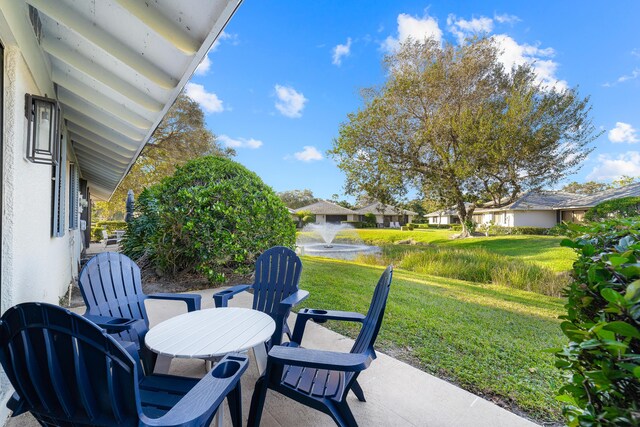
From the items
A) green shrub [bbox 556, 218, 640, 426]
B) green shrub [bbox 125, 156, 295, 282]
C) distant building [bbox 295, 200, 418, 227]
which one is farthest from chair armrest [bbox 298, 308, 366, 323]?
distant building [bbox 295, 200, 418, 227]

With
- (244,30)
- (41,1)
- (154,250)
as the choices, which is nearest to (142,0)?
(41,1)

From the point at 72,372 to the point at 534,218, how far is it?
99.6ft

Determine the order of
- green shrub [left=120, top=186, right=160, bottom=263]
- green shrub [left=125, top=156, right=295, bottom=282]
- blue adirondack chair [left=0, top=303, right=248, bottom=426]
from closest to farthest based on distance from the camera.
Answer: blue adirondack chair [left=0, top=303, right=248, bottom=426], green shrub [left=125, top=156, right=295, bottom=282], green shrub [left=120, top=186, right=160, bottom=263]

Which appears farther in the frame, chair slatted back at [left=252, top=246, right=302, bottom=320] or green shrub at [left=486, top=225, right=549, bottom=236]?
green shrub at [left=486, top=225, right=549, bottom=236]

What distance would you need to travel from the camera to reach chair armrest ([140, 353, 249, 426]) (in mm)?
1080

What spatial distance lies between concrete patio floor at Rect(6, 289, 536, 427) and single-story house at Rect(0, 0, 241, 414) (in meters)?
1.25

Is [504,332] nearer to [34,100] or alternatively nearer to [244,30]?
[34,100]

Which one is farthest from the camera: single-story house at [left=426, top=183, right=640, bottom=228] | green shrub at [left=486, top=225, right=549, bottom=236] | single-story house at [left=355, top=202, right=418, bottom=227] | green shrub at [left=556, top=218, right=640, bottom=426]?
single-story house at [left=355, top=202, right=418, bottom=227]

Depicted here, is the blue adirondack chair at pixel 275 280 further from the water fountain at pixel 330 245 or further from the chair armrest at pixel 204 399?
the water fountain at pixel 330 245

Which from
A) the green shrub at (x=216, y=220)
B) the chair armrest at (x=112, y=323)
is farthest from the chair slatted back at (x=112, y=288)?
the green shrub at (x=216, y=220)

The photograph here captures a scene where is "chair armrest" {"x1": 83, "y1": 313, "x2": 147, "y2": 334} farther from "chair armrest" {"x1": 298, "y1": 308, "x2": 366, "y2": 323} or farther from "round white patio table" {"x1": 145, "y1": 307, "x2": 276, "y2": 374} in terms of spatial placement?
"chair armrest" {"x1": 298, "y1": 308, "x2": 366, "y2": 323}

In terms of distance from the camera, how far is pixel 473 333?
3770 mm

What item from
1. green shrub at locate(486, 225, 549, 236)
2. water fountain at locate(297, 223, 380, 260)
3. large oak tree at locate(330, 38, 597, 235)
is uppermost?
large oak tree at locate(330, 38, 597, 235)

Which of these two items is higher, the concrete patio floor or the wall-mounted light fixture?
the wall-mounted light fixture
